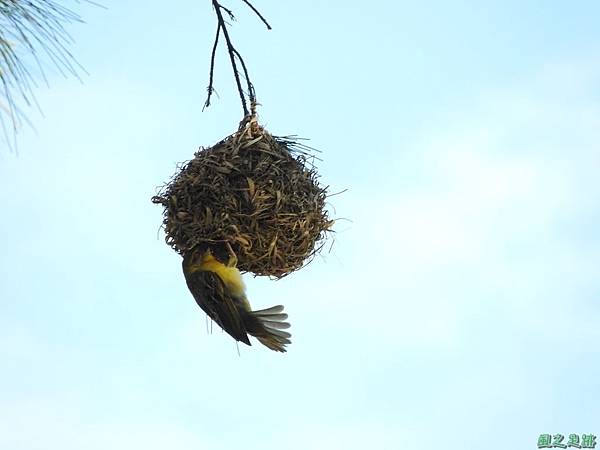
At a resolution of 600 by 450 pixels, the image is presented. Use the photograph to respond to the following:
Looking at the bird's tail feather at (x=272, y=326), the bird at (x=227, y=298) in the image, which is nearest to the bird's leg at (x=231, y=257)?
the bird at (x=227, y=298)

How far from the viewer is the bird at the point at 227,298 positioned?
111 inches

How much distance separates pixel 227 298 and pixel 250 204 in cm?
30

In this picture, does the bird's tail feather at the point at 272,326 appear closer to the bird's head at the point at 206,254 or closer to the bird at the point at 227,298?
the bird at the point at 227,298

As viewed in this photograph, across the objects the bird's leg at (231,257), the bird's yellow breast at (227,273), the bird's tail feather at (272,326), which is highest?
the bird's leg at (231,257)

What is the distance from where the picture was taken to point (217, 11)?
2.88 m

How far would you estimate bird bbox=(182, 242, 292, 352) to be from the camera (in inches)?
111

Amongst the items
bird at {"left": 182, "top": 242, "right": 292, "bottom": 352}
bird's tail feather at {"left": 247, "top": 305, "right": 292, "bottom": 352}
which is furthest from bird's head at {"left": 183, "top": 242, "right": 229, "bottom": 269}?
bird's tail feather at {"left": 247, "top": 305, "right": 292, "bottom": 352}

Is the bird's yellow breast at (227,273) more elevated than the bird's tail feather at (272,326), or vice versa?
the bird's yellow breast at (227,273)

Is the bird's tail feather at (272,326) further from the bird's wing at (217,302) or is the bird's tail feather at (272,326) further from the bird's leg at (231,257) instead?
the bird's leg at (231,257)

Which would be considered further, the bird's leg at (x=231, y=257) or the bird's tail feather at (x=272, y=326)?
the bird's tail feather at (x=272, y=326)

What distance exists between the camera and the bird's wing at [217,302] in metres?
2.84

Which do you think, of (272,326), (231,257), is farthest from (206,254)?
(272,326)

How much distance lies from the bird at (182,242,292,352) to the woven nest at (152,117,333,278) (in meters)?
0.04

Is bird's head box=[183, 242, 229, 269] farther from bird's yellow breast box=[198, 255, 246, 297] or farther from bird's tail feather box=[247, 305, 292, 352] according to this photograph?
bird's tail feather box=[247, 305, 292, 352]
